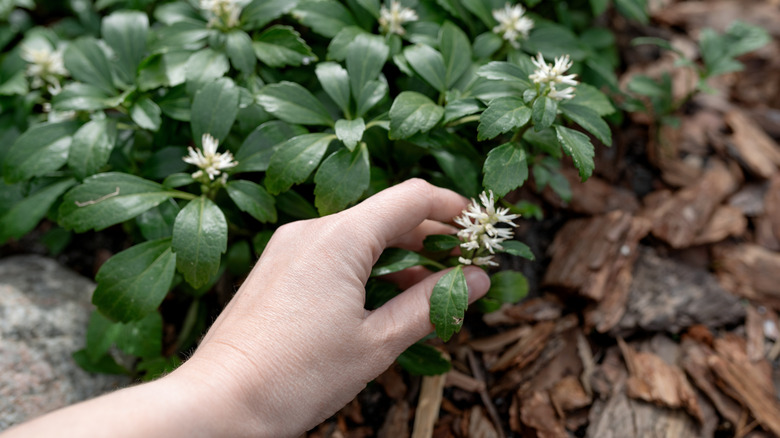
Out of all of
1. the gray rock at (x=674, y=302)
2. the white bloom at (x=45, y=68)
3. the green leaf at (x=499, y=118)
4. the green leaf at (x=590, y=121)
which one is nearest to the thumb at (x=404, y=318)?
the green leaf at (x=499, y=118)

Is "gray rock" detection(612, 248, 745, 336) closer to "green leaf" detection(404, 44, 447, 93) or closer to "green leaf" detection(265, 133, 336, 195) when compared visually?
"green leaf" detection(404, 44, 447, 93)

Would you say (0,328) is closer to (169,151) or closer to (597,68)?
(169,151)

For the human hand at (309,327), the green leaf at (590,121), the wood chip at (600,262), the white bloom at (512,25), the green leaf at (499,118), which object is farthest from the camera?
the wood chip at (600,262)

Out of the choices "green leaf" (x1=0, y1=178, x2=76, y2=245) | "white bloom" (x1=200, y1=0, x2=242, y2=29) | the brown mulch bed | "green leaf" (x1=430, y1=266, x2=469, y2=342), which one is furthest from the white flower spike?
"green leaf" (x1=0, y1=178, x2=76, y2=245)

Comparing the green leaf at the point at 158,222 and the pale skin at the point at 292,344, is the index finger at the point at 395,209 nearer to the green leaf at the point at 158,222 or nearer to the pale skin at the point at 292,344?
the pale skin at the point at 292,344

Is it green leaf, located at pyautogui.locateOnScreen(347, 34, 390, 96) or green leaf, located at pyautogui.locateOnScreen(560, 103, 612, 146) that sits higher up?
green leaf, located at pyautogui.locateOnScreen(560, 103, 612, 146)
